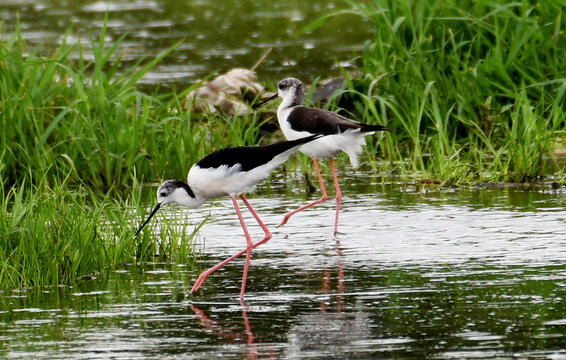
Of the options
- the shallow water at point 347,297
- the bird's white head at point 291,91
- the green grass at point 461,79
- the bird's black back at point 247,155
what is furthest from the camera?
the green grass at point 461,79

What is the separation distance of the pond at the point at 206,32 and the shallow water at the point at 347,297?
22.9ft

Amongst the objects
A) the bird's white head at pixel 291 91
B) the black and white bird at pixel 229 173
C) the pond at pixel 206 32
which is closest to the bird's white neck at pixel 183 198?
the black and white bird at pixel 229 173

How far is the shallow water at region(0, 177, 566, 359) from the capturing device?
5426 mm

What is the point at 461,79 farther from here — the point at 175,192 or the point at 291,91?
the point at 175,192

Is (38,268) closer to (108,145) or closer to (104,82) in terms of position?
(108,145)

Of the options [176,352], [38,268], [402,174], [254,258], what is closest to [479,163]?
[402,174]

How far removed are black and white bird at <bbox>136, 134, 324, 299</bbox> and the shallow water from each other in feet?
1.51

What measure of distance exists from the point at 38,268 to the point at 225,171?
4.23 feet

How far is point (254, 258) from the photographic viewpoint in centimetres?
773

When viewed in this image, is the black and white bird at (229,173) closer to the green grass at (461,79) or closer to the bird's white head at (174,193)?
the bird's white head at (174,193)

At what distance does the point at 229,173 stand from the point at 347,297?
130 centimetres

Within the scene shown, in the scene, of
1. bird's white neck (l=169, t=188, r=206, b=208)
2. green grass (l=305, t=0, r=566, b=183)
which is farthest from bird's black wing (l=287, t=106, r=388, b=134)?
bird's white neck (l=169, t=188, r=206, b=208)

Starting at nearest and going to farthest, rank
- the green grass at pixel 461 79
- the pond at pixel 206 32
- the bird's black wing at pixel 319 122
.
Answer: the bird's black wing at pixel 319 122, the green grass at pixel 461 79, the pond at pixel 206 32

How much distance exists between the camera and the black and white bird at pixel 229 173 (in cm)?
720
